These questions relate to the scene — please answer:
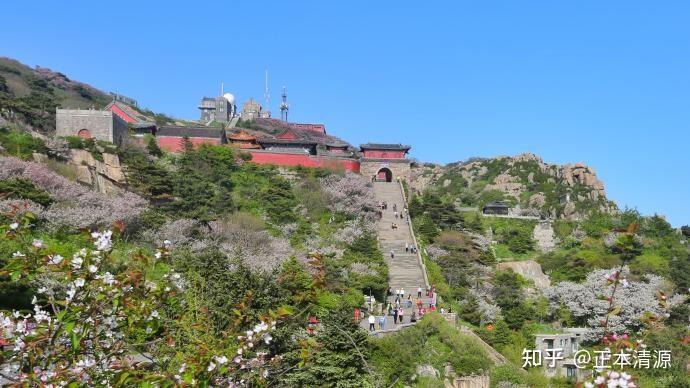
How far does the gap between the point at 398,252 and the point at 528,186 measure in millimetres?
27074

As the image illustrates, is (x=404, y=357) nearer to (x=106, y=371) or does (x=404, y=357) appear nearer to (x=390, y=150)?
(x=106, y=371)

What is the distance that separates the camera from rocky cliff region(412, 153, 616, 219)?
5222cm

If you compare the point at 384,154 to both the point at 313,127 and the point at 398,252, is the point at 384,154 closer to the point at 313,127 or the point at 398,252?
the point at 398,252

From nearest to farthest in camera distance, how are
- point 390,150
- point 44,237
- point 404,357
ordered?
1. point 404,357
2. point 44,237
3. point 390,150

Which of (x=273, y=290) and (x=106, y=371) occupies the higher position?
(x=106, y=371)

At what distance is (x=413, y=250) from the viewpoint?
3575 cm

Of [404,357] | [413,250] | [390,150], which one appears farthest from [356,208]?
[404,357]

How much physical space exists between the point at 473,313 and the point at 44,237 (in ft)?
54.5

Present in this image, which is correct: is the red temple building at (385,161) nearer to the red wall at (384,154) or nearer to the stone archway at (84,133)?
the red wall at (384,154)

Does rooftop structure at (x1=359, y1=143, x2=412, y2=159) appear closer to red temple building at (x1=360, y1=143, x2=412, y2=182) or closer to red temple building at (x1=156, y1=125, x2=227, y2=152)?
red temple building at (x1=360, y1=143, x2=412, y2=182)

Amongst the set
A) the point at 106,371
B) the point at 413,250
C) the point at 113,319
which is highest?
the point at 113,319

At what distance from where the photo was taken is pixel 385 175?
53906 mm

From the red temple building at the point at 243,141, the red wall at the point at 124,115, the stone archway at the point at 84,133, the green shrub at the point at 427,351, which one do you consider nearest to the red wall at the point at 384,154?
the red temple building at the point at 243,141

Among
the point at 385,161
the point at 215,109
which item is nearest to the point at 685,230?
the point at 385,161
